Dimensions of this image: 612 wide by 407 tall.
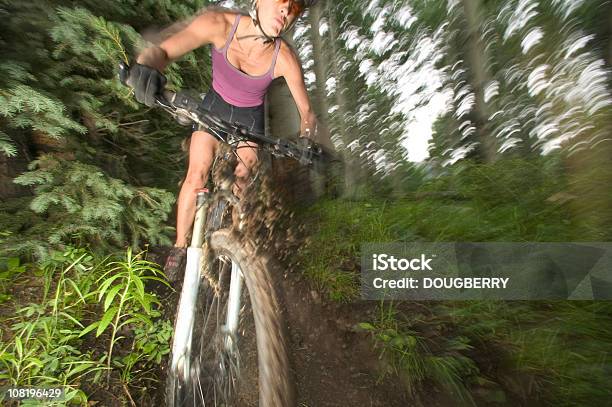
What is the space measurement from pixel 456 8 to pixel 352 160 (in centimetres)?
100

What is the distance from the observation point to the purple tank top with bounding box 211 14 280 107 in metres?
0.95

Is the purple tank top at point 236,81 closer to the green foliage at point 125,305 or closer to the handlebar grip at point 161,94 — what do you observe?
the handlebar grip at point 161,94

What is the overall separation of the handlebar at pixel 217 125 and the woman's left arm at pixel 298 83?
160 millimetres

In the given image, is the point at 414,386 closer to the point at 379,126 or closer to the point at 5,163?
the point at 379,126

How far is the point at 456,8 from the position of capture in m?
1.48

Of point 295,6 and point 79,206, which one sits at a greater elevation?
point 295,6

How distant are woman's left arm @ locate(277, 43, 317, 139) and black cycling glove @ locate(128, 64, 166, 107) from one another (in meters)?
0.43

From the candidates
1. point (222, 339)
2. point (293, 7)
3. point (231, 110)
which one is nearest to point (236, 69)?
point (231, 110)

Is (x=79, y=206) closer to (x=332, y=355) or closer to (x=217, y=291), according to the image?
(x=217, y=291)

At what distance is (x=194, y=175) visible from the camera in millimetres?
1104

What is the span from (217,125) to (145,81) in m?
0.20

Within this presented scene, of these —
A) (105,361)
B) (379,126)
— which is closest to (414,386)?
(105,361)

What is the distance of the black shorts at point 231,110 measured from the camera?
1053 millimetres

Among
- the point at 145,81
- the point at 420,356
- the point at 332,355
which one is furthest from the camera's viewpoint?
the point at 332,355
